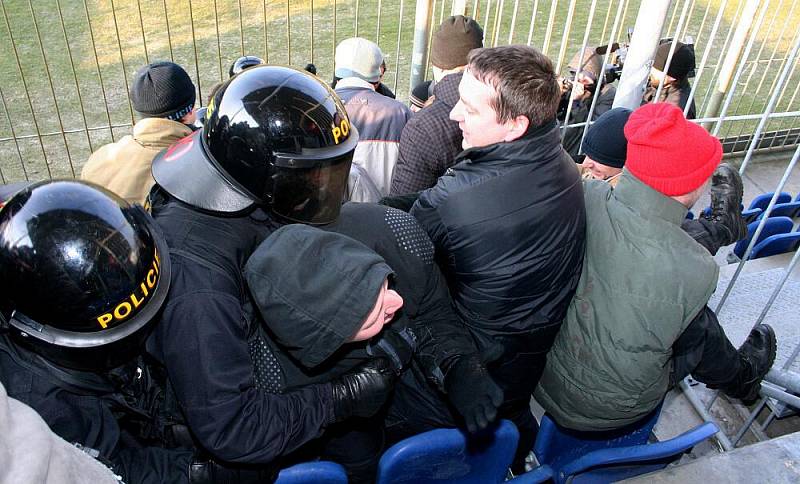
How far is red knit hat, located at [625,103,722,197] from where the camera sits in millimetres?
2020

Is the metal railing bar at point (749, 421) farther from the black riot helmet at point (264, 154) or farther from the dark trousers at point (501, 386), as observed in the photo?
the black riot helmet at point (264, 154)

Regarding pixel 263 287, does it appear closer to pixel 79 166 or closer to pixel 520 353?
pixel 520 353

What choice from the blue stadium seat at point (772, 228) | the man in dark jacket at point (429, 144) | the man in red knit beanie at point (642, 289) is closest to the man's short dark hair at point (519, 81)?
the man in red knit beanie at point (642, 289)

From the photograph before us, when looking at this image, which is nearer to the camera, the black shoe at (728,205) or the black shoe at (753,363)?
the black shoe at (753,363)

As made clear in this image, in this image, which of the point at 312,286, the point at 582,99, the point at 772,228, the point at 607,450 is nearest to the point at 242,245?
the point at 312,286

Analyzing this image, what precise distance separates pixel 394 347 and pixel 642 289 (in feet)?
2.76

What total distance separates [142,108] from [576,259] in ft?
7.49

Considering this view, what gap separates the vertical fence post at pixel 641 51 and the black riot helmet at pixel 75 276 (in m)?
2.74

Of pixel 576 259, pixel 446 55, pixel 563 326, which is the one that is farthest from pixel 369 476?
pixel 446 55

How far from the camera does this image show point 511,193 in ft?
6.48

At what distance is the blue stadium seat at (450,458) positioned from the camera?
200cm

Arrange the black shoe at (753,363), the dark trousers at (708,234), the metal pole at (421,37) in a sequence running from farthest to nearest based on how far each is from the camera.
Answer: the metal pole at (421,37), the dark trousers at (708,234), the black shoe at (753,363)

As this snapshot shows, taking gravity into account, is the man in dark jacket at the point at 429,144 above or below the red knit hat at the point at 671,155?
below

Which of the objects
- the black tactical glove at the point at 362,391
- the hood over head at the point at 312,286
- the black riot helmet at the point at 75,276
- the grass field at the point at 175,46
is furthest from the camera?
the grass field at the point at 175,46
